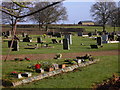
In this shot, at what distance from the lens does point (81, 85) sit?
28.2ft

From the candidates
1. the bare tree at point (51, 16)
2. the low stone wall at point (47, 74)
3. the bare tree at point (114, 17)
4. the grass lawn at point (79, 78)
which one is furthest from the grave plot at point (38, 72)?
the bare tree at point (114, 17)

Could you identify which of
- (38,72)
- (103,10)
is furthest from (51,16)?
(38,72)

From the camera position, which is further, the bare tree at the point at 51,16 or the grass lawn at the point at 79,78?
the bare tree at the point at 51,16

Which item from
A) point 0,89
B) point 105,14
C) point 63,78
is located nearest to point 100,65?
point 63,78

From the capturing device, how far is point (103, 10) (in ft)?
208

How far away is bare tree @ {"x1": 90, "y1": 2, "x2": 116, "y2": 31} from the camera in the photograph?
62.0 metres

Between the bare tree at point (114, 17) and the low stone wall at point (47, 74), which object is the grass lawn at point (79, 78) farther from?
the bare tree at point (114, 17)

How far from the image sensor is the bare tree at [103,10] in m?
62.0

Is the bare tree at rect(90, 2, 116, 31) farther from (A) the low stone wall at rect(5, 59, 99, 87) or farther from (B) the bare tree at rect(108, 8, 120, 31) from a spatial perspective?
(A) the low stone wall at rect(5, 59, 99, 87)

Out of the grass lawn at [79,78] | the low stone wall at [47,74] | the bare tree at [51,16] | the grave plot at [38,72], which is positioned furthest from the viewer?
the bare tree at [51,16]

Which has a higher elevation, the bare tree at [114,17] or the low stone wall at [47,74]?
the bare tree at [114,17]

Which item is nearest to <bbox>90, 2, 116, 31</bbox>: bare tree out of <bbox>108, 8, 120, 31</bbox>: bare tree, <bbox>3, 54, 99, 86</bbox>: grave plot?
<bbox>108, 8, 120, 31</bbox>: bare tree

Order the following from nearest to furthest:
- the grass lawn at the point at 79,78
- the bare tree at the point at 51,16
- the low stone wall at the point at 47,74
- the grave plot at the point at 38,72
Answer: the grass lawn at the point at 79,78, the low stone wall at the point at 47,74, the grave plot at the point at 38,72, the bare tree at the point at 51,16

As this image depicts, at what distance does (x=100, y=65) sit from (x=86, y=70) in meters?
1.67
